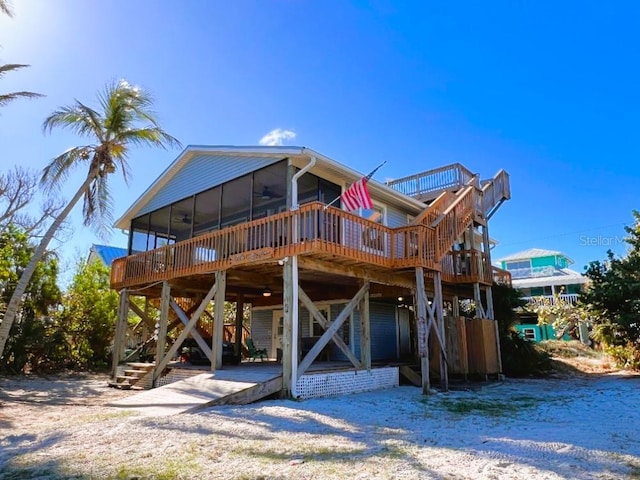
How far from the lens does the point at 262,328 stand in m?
17.4

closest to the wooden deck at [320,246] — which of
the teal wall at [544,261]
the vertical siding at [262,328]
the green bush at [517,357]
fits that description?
the green bush at [517,357]

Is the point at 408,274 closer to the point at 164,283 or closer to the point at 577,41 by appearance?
the point at 164,283

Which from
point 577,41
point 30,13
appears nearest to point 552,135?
point 577,41

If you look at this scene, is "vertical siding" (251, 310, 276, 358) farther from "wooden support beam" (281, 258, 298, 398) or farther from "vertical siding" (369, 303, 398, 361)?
"wooden support beam" (281, 258, 298, 398)

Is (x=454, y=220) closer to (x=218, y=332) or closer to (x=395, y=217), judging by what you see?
(x=395, y=217)

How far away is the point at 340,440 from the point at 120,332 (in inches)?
439

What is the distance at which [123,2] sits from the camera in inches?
450

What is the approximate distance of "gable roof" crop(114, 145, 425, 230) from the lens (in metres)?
10.8

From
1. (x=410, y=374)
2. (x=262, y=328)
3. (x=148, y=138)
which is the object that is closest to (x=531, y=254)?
(x=262, y=328)

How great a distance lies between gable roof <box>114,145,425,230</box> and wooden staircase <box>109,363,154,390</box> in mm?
6002

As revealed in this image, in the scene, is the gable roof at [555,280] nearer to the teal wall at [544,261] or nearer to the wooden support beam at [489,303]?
the teal wall at [544,261]

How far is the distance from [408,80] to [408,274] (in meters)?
7.20

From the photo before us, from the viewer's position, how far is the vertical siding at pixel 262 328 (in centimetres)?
1706

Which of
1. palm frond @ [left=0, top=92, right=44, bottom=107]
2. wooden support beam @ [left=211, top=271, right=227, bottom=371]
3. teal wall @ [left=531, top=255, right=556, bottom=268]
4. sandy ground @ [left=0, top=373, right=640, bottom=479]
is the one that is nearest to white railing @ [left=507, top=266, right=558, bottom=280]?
teal wall @ [left=531, top=255, right=556, bottom=268]
